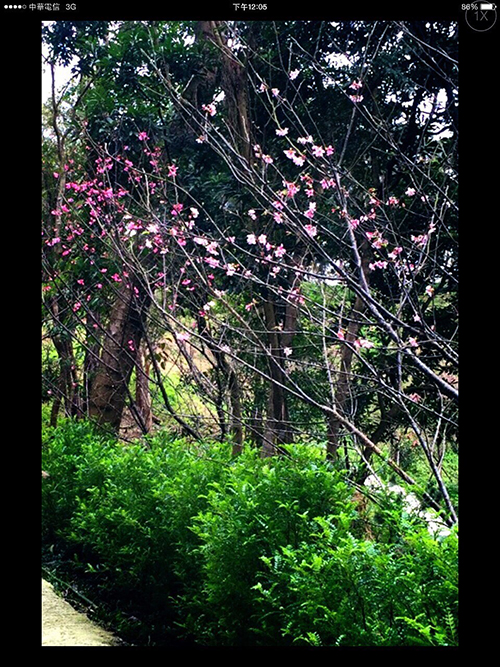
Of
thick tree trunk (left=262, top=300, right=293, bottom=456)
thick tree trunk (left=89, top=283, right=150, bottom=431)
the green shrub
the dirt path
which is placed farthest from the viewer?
thick tree trunk (left=89, top=283, right=150, bottom=431)

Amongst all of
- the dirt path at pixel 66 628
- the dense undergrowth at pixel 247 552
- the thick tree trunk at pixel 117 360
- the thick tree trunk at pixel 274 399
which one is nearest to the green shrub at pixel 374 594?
the dense undergrowth at pixel 247 552

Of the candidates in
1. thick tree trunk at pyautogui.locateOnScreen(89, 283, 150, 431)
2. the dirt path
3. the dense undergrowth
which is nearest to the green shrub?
the dense undergrowth

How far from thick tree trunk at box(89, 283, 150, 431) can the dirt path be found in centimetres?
255

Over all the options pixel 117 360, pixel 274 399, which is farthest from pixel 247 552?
pixel 117 360

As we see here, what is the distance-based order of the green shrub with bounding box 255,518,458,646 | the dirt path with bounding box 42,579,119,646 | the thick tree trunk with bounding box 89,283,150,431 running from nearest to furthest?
the green shrub with bounding box 255,518,458,646 → the dirt path with bounding box 42,579,119,646 → the thick tree trunk with bounding box 89,283,150,431

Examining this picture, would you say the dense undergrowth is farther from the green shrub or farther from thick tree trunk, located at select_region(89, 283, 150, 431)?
thick tree trunk, located at select_region(89, 283, 150, 431)

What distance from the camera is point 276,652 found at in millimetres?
1562

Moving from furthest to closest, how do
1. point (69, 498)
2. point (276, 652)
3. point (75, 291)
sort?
point (75, 291)
point (69, 498)
point (276, 652)

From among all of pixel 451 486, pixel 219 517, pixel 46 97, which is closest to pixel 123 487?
pixel 219 517

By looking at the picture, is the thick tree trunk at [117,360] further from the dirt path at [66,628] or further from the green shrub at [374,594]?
the green shrub at [374,594]

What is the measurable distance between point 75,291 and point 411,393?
281cm

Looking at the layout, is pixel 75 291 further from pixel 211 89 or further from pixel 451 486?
pixel 451 486

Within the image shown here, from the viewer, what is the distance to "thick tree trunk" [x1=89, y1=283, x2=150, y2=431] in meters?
5.57
